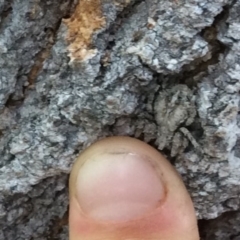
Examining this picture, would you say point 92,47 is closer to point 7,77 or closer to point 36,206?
point 7,77

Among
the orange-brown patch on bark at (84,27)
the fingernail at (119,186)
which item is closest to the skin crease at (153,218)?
the fingernail at (119,186)

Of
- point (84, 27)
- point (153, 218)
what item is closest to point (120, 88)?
point (84, 27)

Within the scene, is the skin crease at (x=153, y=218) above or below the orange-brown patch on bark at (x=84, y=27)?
below

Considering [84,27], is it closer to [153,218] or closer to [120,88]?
[120,88]

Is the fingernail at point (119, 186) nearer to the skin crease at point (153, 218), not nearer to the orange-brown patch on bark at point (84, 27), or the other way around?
the skin crease at point (153, 218)

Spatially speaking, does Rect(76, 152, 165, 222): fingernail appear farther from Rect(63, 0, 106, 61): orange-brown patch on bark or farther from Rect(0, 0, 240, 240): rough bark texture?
Rect(63, 0, 106, 61): orange-brown patch on bark

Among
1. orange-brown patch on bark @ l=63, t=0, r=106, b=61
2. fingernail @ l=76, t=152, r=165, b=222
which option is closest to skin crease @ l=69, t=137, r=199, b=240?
fingernail @ l=76, t=152, r=165, b=222
